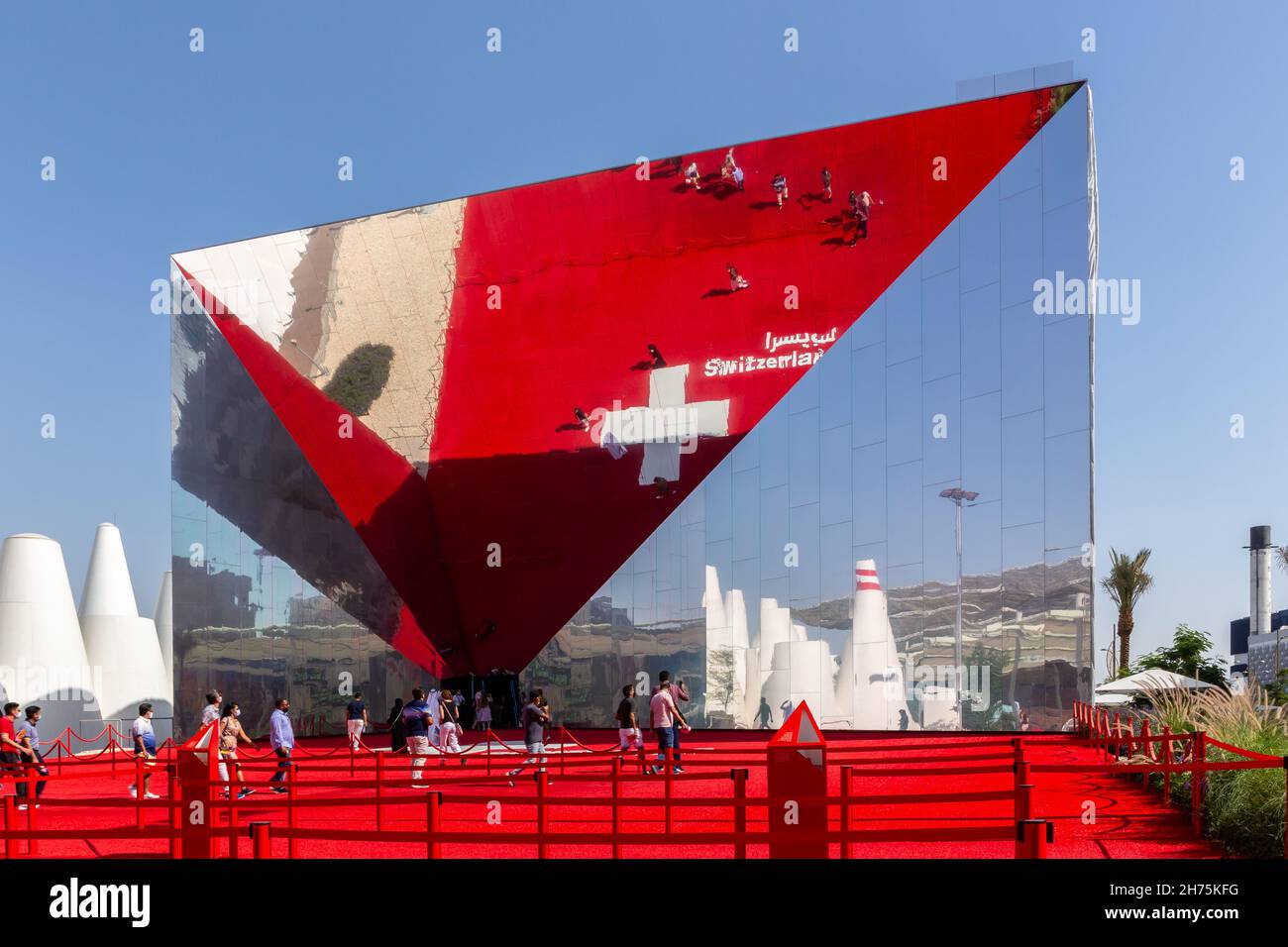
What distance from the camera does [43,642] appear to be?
3250 centimetres

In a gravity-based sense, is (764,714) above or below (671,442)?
below

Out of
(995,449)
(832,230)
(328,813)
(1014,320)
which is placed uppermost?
(832,230)

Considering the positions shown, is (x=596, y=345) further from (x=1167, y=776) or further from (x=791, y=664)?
(x=1167, y=776)

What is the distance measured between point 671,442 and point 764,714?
6.40 m

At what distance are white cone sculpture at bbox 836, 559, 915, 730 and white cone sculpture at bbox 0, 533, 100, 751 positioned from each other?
817 inches

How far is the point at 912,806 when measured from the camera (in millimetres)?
13320

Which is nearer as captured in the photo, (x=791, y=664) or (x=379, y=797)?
(x=379, y=797)

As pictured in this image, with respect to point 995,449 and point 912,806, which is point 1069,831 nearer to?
point 912,806

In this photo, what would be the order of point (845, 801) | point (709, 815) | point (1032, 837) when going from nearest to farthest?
point (1032, 837)
point (845, 801)
point (709, 815)

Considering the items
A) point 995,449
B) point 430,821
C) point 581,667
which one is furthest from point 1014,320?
point 430,821

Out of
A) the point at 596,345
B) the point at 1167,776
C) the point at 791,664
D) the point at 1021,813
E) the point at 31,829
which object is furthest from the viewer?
the point at 596,345

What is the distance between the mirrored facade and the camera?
78.1 feet

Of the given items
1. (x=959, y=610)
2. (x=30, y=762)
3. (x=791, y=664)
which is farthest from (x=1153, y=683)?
(x=30, y=762)

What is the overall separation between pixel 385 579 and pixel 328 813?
17079mm
